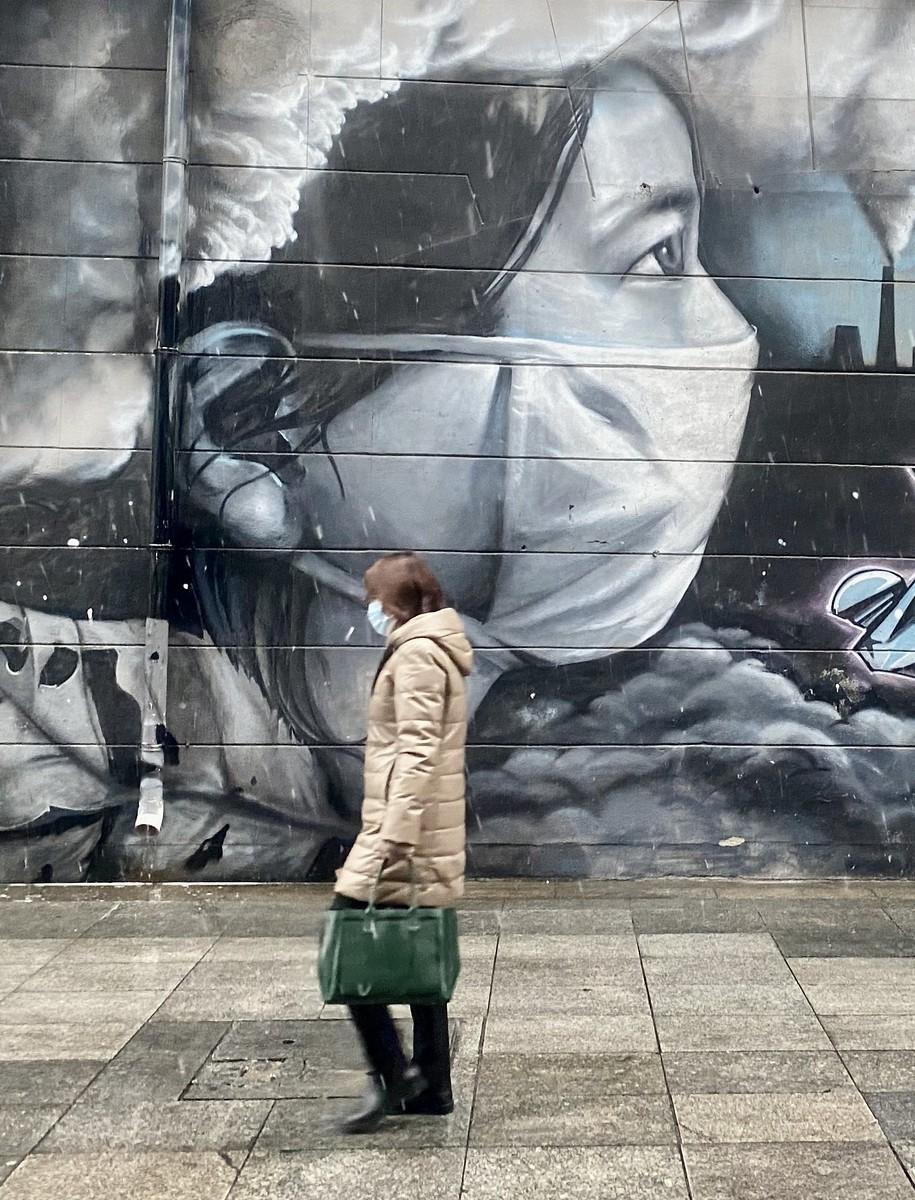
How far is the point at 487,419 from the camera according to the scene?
25.1ft

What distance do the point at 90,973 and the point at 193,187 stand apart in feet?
14.4

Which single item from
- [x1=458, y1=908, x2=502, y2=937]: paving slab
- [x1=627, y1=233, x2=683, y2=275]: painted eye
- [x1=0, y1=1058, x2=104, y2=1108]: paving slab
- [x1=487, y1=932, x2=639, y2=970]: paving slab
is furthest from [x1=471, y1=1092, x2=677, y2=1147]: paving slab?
[x1=627, y1=233, x2=683, y2=275]: painted eye

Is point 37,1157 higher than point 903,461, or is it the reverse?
point 903,461

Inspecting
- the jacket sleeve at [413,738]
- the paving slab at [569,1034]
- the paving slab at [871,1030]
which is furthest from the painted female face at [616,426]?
the jacket sleeve at [413,738]

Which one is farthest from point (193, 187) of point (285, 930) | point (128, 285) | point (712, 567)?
point (285, 930)

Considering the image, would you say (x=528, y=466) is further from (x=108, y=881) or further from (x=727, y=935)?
(x=108, y=881)

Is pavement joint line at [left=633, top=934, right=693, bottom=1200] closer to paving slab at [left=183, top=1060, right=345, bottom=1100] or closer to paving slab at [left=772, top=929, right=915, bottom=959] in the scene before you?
paving slab at [left=772, top=929, right=915, bottom=959]

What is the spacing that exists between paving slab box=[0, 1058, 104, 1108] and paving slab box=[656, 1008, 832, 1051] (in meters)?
2.05

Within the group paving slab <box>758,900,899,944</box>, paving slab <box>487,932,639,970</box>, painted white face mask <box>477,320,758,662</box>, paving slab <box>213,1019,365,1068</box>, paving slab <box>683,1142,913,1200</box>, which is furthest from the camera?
painted white face mask <box>477,320,758,662</box>

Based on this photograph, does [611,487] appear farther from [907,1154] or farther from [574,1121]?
[907,1154]

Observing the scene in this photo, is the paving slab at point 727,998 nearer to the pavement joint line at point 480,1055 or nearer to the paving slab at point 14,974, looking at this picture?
the pavement joint line at point 480,1055

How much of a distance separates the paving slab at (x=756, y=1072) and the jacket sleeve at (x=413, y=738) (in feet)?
4.47

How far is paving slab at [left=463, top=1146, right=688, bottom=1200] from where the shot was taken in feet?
11.9

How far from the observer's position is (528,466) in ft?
25.2
